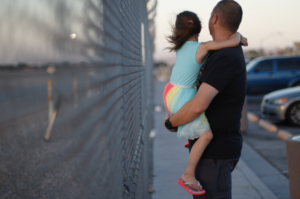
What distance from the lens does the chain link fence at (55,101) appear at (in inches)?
22.2

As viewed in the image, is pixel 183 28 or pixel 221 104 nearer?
pixel 221 104

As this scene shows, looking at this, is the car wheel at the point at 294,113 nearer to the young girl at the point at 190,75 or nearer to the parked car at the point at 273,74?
the parked car at the point at 273,74

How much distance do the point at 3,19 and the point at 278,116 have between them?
34.4 feet

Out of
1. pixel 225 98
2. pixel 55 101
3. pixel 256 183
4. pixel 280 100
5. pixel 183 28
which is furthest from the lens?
pixel 280 100

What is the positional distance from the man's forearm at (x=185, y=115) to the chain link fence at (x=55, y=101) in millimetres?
806

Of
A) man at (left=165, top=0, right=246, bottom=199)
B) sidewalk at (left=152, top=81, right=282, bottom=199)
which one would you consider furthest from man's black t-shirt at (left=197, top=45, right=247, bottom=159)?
sidewalk at (left=152, top=81, right=282, bottom=199)

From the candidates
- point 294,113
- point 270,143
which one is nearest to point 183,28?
point 270,143

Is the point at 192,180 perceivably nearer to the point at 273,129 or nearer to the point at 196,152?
the point at 196,152

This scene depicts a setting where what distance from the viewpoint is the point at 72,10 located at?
0.90 meters

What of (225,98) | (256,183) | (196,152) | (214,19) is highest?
(214,19)

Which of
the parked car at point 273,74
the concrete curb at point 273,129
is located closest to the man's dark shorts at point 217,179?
the concrete curb at point 273,129

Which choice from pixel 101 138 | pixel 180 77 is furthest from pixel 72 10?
pixel 180 77

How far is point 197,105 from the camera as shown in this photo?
2.04 metres

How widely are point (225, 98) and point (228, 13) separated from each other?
1.94 feet
